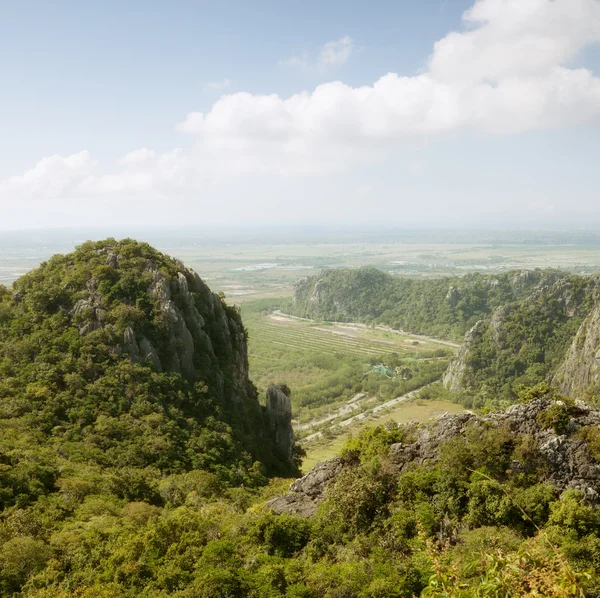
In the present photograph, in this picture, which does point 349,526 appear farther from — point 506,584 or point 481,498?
point 506,584

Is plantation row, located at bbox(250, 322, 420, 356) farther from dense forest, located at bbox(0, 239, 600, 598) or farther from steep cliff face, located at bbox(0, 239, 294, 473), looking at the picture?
dense forest, located at bbox(0, 239, 600, 598)

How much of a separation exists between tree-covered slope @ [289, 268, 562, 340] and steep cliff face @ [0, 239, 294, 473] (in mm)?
110133

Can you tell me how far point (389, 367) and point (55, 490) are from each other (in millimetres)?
93625

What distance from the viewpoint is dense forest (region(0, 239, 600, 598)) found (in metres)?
15.6

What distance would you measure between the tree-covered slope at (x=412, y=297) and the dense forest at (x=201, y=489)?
118 m

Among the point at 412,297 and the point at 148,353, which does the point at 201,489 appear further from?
the point at 412,297

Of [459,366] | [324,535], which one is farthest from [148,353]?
[459,366]

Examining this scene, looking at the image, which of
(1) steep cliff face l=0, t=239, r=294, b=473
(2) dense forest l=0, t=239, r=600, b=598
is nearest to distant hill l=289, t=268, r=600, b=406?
(1) steep cliff face l=0, t=239, r=294, b=473

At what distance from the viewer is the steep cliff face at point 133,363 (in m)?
34.3

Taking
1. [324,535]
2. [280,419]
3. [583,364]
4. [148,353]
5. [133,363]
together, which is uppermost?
[148,353]

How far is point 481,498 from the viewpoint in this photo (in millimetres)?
18812

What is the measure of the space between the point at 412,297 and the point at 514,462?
15111 centimetres

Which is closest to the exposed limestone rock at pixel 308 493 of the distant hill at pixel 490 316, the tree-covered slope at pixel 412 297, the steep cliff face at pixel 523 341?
the distant hill at pixel 490 316

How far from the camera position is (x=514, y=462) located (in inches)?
798
